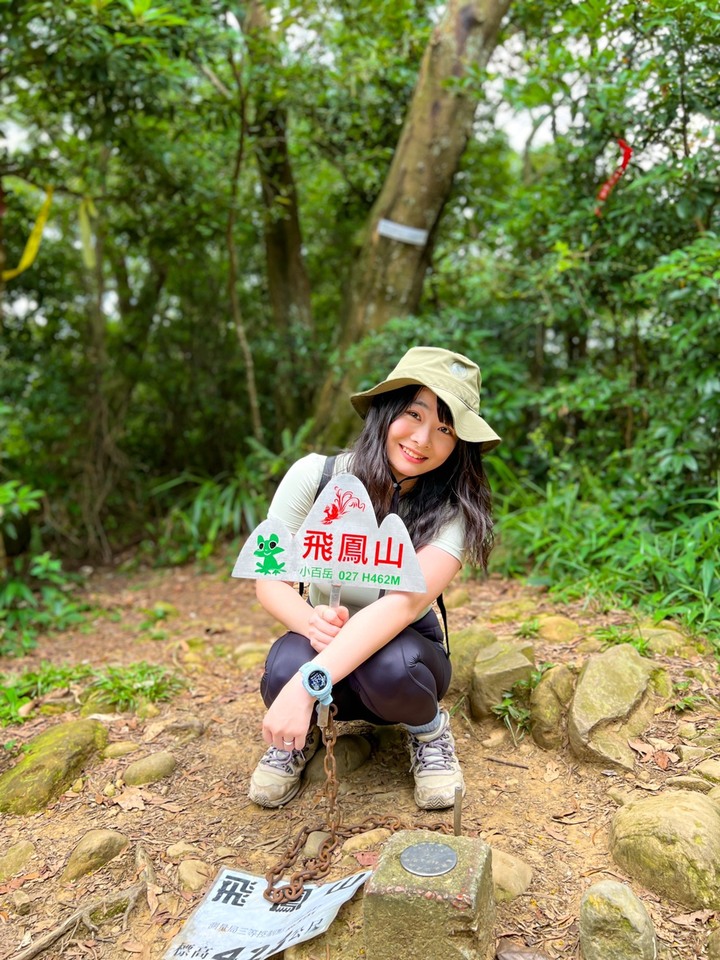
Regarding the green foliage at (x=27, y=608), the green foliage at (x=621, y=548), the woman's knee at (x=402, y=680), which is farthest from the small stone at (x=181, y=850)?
the green foliage at (x=27, y=608)

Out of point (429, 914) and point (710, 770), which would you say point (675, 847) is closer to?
point (710, 770)

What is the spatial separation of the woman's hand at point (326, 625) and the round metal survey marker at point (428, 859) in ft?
1.72

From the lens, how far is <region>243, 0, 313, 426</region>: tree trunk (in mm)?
4805

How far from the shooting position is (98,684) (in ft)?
9.52

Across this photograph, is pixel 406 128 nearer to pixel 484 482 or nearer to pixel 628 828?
pixel 484 482

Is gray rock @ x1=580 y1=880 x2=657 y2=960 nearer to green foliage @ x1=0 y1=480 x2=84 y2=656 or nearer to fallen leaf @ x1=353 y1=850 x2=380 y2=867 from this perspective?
fallen leaf @ x1=353 y1=850 x2=380 y2=867

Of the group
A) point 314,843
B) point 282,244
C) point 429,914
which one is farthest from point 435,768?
point 282,244

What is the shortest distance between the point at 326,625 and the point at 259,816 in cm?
70

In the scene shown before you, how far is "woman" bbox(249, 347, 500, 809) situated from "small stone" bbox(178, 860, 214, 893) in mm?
266

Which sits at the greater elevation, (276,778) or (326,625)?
(326,625)

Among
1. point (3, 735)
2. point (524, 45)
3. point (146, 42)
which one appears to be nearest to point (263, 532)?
point (3, 735)

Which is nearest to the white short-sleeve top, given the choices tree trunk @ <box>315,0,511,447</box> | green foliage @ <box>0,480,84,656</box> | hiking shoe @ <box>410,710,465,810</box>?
hiking shoe @ <box>410,710,465,810</box>

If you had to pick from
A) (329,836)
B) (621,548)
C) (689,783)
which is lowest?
(329,836)

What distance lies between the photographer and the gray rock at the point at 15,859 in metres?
1.95
